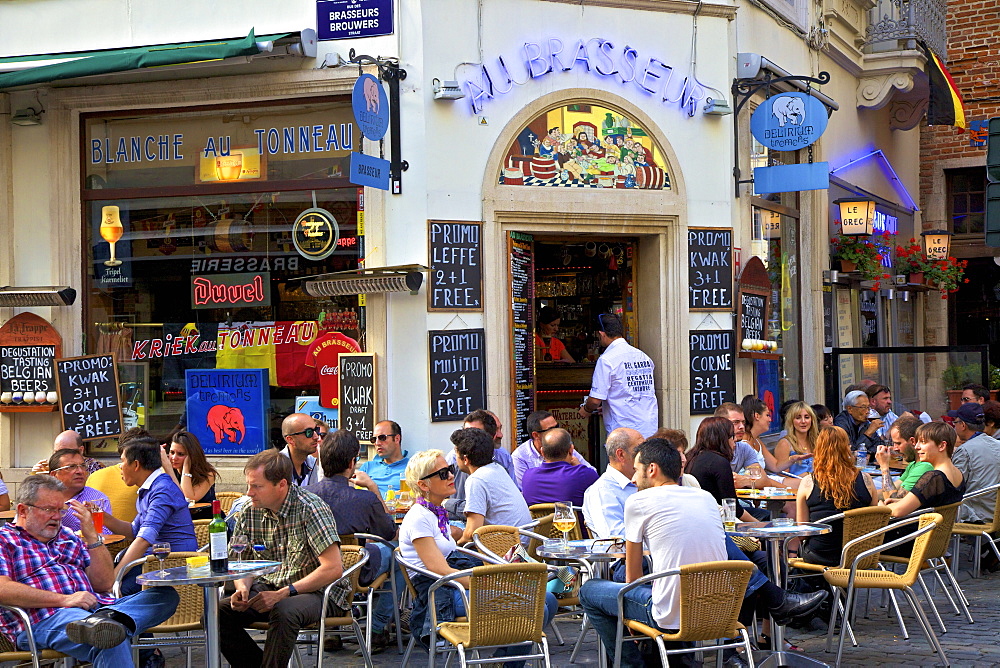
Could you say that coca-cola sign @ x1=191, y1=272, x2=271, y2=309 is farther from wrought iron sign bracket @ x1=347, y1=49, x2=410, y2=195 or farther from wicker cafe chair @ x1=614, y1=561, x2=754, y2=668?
wicker cafe chair @ x1=614, y1=561, x2=754, y2=668

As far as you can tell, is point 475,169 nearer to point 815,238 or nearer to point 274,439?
point 274,439

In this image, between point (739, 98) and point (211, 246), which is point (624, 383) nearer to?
point (739, 98)

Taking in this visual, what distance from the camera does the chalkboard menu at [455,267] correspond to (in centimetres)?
1002

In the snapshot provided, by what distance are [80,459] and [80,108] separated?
517cm

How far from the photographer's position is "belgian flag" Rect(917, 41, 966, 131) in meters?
16.5

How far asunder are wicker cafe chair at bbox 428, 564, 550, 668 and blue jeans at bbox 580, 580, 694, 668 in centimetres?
46

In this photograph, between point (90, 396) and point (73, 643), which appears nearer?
point (73, 643)

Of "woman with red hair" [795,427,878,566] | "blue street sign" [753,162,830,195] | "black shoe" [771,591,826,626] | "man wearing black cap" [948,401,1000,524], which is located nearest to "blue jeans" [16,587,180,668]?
"black shoe" [771,591,826,626]

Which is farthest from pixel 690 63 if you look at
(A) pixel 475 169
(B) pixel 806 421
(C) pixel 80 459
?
(C) pixel 80 459

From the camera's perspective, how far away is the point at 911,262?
55.1ft

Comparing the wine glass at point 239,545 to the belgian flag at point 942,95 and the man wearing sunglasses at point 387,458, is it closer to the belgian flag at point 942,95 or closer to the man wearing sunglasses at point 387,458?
the man wearing sunglasses at point 387,458

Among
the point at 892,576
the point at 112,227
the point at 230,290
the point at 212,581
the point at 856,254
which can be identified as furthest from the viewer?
the point at 856,254

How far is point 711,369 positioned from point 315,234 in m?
3.89

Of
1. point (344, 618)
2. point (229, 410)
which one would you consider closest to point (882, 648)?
point (344, 618)
